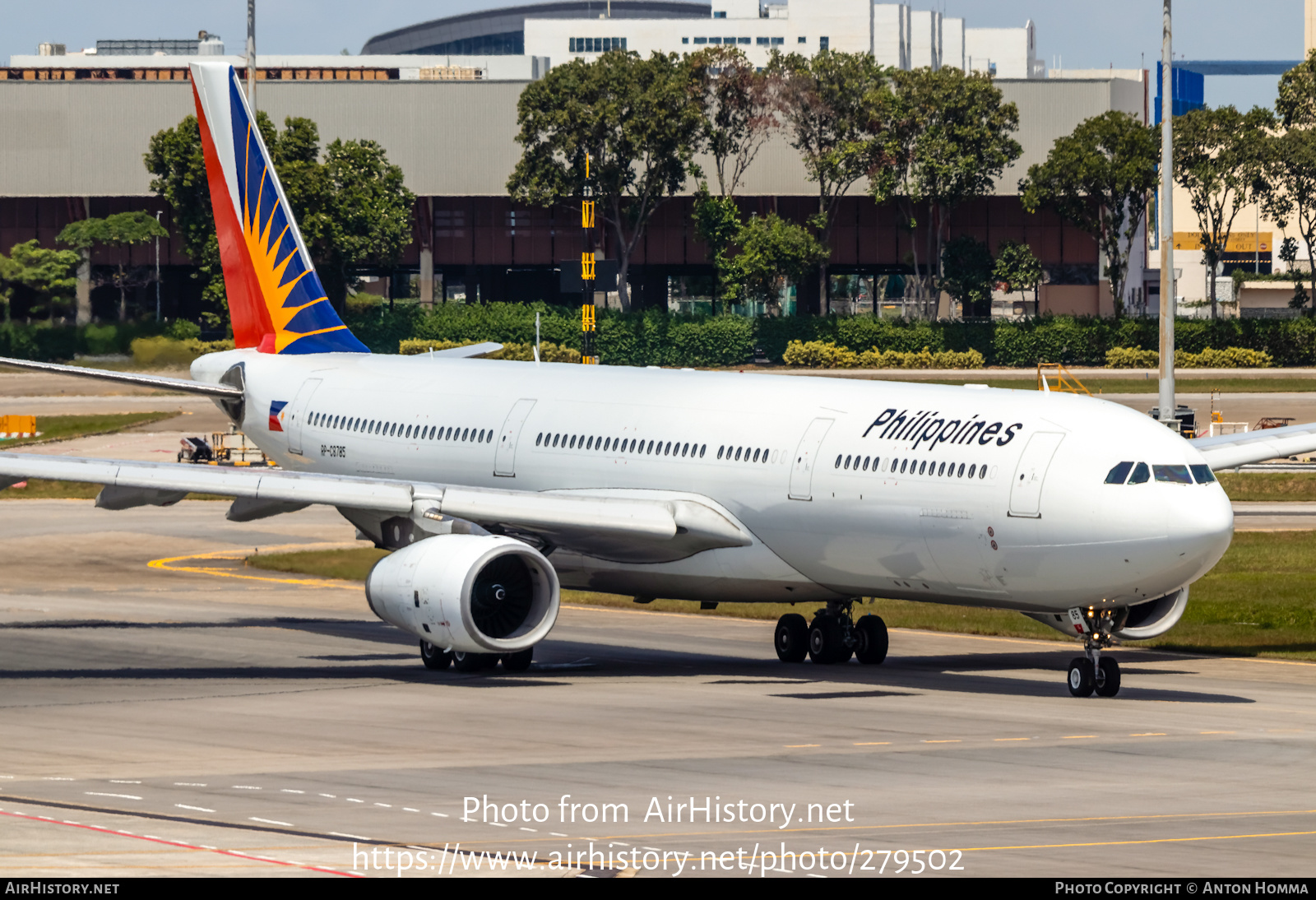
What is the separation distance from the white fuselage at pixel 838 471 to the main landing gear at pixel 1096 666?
65cm

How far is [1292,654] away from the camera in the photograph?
3603 cm

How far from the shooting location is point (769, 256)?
5015 inches

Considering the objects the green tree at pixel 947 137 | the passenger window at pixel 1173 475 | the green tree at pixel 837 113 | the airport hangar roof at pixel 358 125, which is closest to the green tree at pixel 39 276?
the airport hangar roof at pixel 358 125

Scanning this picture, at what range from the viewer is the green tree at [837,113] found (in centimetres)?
12606

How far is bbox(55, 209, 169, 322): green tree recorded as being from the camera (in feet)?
427

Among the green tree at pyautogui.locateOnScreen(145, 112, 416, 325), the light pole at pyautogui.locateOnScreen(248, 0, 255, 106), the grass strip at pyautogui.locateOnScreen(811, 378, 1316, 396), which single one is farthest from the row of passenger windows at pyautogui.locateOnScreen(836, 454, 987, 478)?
the green tree at pyautogui.locateOnScreen(145, 112, 416, 325)

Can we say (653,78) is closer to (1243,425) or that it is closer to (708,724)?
(1243,425)

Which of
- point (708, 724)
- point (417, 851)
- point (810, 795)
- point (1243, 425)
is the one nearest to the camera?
point (417, 851)

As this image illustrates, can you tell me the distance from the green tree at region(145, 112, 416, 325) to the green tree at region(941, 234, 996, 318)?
3767 centimetres

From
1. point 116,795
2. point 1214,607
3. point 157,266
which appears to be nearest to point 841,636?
point 1214,607

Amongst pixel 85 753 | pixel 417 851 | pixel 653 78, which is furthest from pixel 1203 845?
pixel 653 78

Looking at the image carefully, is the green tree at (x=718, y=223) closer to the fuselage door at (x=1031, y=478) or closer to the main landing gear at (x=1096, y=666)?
the main landing gear at (x=1096, y=666)

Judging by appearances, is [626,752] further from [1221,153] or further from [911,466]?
[1221,153]

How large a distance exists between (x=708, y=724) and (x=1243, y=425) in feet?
199
